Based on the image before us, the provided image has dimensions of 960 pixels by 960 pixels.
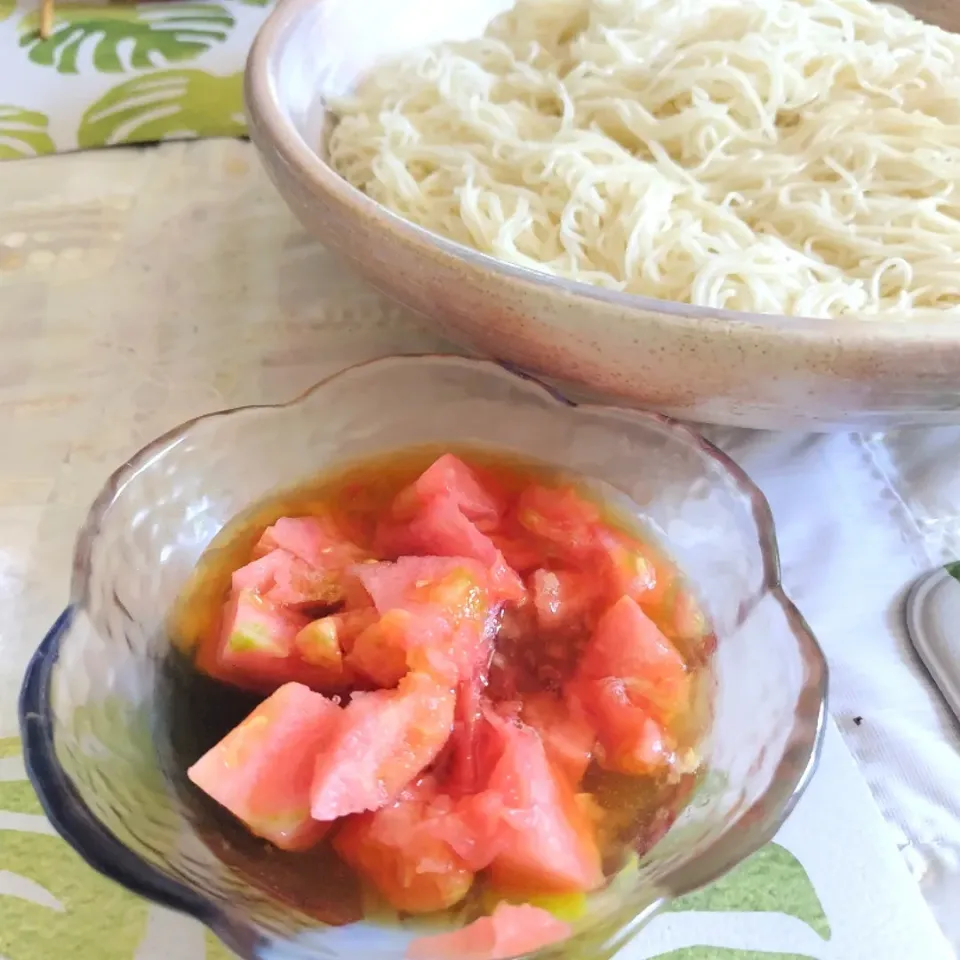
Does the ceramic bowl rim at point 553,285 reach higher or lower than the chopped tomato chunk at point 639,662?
higher

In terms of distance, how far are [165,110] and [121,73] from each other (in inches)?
5.7

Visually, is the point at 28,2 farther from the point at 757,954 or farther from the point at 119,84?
the point at 757,954

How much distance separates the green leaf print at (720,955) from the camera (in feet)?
2.07

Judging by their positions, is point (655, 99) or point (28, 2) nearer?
point (655, 99)

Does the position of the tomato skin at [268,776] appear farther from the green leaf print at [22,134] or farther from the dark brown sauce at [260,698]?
the green leaf print at [22,134]

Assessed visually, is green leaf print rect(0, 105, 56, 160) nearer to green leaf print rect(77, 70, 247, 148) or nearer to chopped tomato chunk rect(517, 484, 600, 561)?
green leaf print rect(77, 70, 247, 148)

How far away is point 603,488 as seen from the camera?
826 millimetres

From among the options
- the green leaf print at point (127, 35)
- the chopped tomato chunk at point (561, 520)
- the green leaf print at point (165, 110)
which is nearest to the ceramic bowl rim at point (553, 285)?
the chopped tomato chunk at point (561, 520)

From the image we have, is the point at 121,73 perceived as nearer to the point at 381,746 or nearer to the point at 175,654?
the point at 175,654

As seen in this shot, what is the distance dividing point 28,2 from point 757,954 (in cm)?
198

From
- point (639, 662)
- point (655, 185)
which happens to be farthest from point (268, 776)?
point (655, 185)

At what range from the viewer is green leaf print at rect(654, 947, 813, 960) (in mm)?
632

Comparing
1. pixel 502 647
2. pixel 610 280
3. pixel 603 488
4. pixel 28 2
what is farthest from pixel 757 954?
pixel 28 2

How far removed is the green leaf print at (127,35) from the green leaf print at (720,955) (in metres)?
1.56
